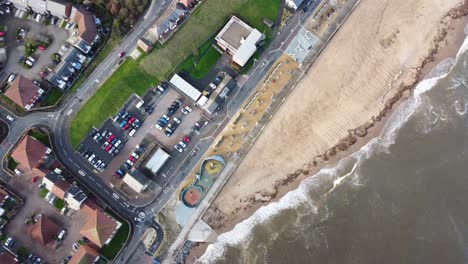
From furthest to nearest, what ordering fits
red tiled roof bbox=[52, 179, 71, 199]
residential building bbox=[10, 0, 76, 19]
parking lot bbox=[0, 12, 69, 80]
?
residential building bbox=[10, 0, 76, 19] < parking lot bbox=[0, 12, 69, 80] < red tiled roof bbox=[52, 179, 71, 199]

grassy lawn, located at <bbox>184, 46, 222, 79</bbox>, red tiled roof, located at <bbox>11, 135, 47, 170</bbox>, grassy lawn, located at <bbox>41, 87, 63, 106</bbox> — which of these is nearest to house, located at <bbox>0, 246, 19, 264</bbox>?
red tiled roof, located at <bbox>11, 135, 47, 170</bbox>

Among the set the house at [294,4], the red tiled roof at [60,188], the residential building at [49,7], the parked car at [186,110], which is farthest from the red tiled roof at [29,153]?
the house at [294,4]

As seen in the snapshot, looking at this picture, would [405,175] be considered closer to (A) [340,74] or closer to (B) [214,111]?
(A) [340,74]

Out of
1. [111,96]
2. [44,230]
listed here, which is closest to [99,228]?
[44,230]

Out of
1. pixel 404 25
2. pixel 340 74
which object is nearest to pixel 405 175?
pixel 340 74

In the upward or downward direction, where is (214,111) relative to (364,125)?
downward

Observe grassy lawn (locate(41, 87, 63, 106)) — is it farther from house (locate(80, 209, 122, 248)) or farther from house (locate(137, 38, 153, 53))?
house (locate(80, 209, 122, 248))
